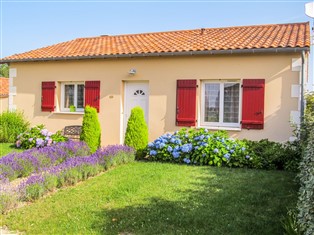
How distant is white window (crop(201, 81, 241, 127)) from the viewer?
10008 millimetres

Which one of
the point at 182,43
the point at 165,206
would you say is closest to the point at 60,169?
the point at 165,206

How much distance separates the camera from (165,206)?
16.7 ft

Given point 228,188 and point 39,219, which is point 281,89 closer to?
point 228,188

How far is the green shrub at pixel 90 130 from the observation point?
9.97 meters

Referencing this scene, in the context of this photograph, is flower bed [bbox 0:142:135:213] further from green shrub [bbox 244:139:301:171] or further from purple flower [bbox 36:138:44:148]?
green shrub [bbox 244:139:301:171]

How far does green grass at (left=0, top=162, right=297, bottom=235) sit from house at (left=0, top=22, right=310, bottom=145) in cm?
302

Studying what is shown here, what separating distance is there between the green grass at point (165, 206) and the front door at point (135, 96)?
4382mm

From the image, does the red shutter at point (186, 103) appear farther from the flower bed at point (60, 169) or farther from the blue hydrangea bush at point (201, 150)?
the flower bed at point (60, 169)

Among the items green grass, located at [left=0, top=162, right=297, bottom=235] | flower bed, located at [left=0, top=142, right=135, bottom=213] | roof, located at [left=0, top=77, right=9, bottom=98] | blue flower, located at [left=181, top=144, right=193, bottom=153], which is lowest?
green grass, located at [left=0, top=162, right=297, bottom=235]

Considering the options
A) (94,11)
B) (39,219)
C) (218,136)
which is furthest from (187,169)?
(94,11)

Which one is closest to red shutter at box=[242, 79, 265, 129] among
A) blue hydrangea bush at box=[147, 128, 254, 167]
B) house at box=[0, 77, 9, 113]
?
blue hydrangea bush at box=[147, 128, 254, 167]

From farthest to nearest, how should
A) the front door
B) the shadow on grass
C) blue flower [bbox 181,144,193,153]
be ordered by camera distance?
the front door → blue flower [bbox 181,144,193,153] → the shadow on grass

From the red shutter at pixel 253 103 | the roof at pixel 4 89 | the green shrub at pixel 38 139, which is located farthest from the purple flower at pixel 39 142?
the roof at pixel 4 89

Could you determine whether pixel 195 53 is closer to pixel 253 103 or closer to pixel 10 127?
pixel 253 103
